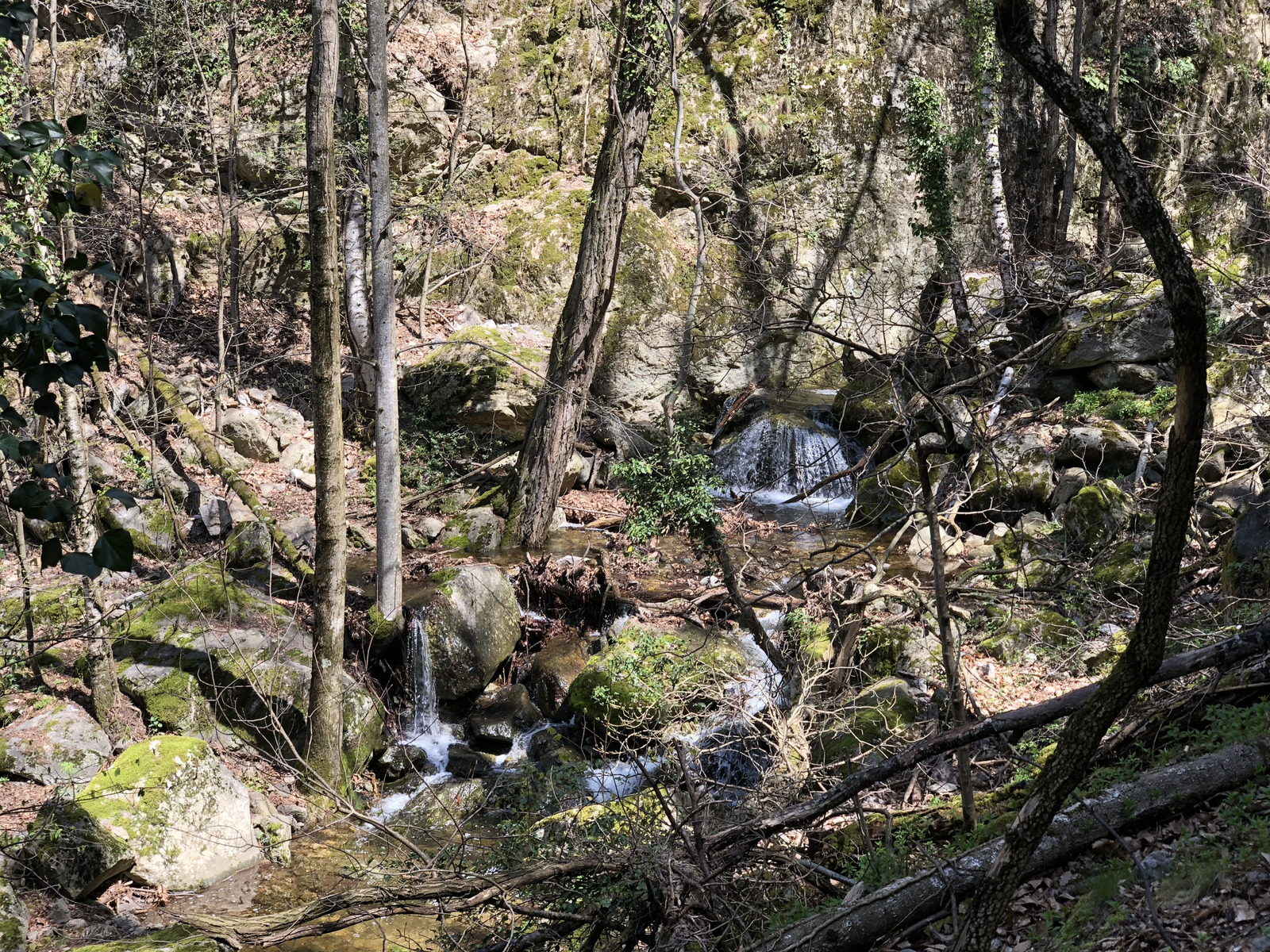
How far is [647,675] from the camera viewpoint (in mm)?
8039

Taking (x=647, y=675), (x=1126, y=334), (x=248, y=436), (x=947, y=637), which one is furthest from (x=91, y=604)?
(x=1126, y=334)

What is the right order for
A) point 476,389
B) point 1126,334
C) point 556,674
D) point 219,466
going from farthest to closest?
1. point 476,389
2. point 1126,334
3. point 219,466
4. point 556,674

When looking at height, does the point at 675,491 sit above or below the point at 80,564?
below

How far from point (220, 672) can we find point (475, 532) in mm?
4457

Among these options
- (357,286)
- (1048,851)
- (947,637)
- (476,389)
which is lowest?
(1048,851)

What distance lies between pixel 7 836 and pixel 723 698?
4928mm

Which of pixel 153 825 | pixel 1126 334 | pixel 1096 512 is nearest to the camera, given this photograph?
pixel 153 825

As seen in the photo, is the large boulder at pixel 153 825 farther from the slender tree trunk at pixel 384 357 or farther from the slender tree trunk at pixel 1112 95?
the slender tree trunk at pixel 1112 95

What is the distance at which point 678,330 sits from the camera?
1590 centimetres

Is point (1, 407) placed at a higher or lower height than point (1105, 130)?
lower

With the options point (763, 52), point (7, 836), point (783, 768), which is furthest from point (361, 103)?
point (783, 768)

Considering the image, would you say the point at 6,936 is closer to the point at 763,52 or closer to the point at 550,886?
the point at 550,886

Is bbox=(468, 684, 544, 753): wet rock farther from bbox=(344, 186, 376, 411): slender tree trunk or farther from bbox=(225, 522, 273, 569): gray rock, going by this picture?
bbox=(344, 186, 376, 411): slender tree trunk

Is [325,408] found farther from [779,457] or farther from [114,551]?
[779,457]
